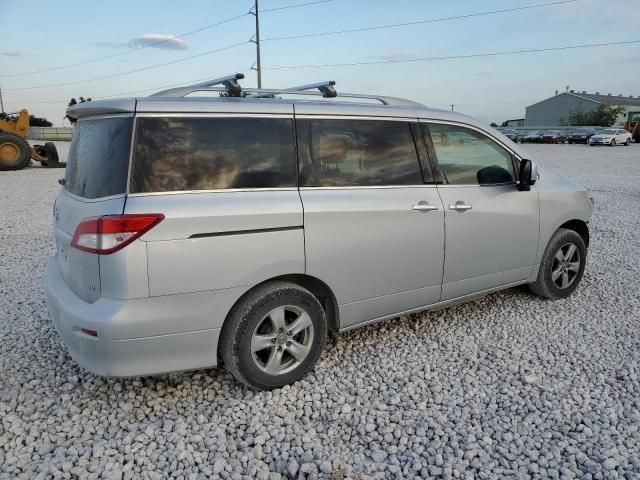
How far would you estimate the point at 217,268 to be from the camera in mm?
2754

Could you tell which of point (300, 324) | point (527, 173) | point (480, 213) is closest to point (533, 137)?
point (527, 173)

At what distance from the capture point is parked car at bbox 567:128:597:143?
41756 millimetres

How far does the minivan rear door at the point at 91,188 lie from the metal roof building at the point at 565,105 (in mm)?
81222

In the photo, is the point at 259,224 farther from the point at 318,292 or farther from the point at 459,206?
the point at 459,206

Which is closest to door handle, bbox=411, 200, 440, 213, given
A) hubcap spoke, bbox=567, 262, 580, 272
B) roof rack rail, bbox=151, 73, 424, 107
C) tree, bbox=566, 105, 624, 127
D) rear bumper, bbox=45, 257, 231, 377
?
roof rack rail, bbox=151, 73, 424, 107

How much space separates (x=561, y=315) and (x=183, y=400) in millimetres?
3268

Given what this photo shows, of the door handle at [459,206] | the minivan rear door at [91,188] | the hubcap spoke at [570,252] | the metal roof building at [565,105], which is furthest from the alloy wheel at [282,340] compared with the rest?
the metal roof building at [565,105]

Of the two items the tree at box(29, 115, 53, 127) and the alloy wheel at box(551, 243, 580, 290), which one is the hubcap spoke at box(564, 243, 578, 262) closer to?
the alloy wheel at box(551, 243, 580, 290)

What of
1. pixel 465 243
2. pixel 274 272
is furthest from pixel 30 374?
pixel 465 243

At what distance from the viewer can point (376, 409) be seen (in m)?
2.96

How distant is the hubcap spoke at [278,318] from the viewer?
119 inches

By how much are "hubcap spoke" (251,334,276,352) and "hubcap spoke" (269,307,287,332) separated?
69 millimetres

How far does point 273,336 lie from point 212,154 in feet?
3.83

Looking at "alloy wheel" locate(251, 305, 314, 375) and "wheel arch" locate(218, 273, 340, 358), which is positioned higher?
"wheel arch" locate(218, 273, 340, 358)
